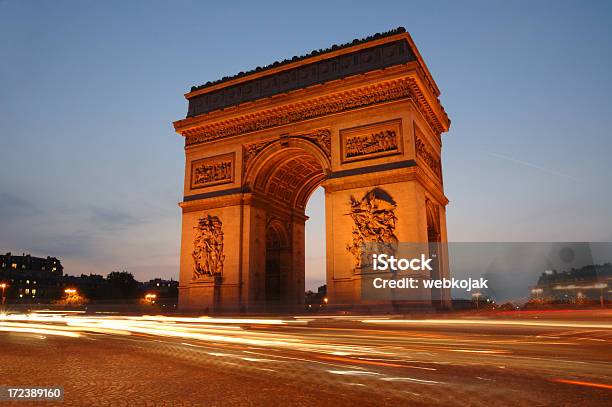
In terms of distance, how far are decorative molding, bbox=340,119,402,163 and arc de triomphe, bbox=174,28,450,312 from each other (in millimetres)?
47

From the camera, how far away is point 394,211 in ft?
65.4

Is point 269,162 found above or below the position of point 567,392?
above

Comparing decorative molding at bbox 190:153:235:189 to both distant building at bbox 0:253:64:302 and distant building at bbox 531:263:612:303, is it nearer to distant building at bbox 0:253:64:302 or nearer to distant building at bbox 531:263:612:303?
distant building at bbox 531:263:612:303

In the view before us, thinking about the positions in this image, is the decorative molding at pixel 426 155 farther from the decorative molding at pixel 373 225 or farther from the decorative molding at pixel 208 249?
the decorative molding at pixel 208 249

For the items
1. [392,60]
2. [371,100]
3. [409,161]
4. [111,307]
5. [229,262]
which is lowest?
[111,307]

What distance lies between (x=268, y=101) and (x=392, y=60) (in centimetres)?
654

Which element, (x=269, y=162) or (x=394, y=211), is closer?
(x=394, y=211)

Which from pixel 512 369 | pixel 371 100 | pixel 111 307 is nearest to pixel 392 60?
pixel 371 100

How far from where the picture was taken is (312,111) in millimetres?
23141

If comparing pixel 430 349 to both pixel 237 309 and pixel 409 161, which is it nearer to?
pixel 409 161

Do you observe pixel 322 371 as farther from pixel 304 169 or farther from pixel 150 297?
pixel 150 297

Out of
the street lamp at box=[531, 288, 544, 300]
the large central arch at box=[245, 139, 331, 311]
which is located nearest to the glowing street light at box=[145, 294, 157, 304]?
the large central arch at box=[245, 139, 331, 311]

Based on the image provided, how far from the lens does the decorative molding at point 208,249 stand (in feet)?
78.6

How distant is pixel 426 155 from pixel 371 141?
340 cm
